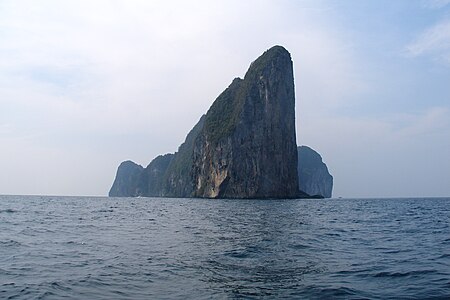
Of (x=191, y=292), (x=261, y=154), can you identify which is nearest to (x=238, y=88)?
(x=261, y=154)

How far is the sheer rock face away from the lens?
135375 millimetres

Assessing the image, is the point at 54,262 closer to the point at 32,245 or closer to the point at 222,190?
the point at 32,245

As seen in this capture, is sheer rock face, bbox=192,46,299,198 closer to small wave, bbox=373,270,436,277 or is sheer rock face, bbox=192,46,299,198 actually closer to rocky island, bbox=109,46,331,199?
rocky island, bbox=109,46,331,199

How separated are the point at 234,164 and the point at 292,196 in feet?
76.7

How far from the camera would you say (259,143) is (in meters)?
138

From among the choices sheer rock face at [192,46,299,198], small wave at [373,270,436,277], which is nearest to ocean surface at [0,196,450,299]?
small wave at [373,270,436,277]

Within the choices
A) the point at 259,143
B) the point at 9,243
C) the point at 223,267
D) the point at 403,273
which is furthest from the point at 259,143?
the point at 403,273

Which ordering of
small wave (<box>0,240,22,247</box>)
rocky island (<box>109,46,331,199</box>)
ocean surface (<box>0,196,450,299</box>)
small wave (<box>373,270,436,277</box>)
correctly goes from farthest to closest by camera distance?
rocky island (<box>109,46,331,199</box>)
small wave (<box>0,240,22,247</box>)
small wave (<box>373,270,436,277</box>)
ocean surface (<box>0,196,450,299</box>)

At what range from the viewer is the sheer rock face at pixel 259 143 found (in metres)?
135

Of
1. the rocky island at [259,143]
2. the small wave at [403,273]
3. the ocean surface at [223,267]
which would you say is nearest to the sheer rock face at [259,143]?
the rocky island at [259,143]

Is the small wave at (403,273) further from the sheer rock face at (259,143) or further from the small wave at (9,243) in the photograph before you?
the sheer rock face at (259,143)

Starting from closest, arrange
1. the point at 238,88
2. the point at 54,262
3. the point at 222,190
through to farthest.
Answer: the point at 54,262 → the point at 222,190 → the point at 238,88

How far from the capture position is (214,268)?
14.1 metres

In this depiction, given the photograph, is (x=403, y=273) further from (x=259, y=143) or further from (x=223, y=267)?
(x=259, y=143)
